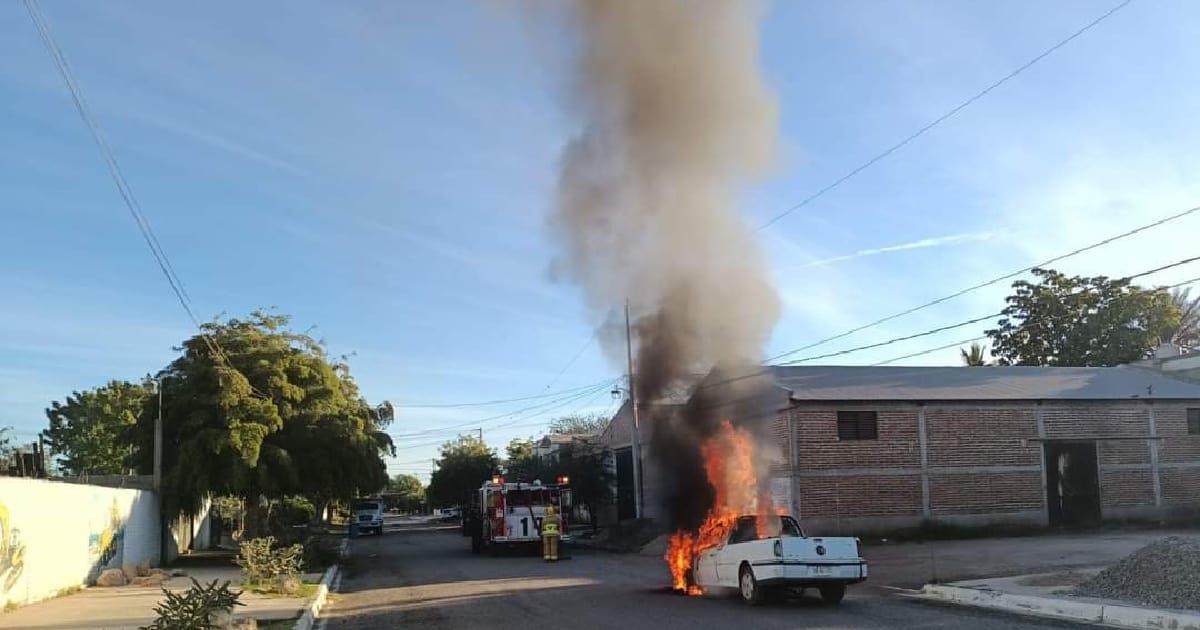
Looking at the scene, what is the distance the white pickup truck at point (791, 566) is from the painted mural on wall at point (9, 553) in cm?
1093

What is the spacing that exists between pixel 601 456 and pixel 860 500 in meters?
18.9

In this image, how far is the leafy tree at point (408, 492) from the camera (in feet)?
458

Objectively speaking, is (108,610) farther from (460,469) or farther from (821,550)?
(460,469)

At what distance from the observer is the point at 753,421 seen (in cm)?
2825

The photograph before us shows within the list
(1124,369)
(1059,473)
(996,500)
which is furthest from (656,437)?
(1124,369)

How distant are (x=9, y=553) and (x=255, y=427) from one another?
9.97 metres

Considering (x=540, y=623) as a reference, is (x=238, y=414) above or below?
above

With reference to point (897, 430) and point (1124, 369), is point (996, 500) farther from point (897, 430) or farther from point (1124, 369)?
point (1124, 369)

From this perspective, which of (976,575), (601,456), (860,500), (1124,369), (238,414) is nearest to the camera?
(976,575)

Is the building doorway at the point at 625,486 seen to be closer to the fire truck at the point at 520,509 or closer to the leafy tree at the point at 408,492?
the fire truck at the point at 520,509

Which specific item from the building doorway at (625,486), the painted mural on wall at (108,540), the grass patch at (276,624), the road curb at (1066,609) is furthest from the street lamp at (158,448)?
the building doorway at (625,486)

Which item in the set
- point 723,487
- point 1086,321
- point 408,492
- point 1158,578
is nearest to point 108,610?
point 723,487

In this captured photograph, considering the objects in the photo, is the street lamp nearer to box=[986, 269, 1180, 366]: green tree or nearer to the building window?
the building window

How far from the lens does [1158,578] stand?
1205 centimetres
